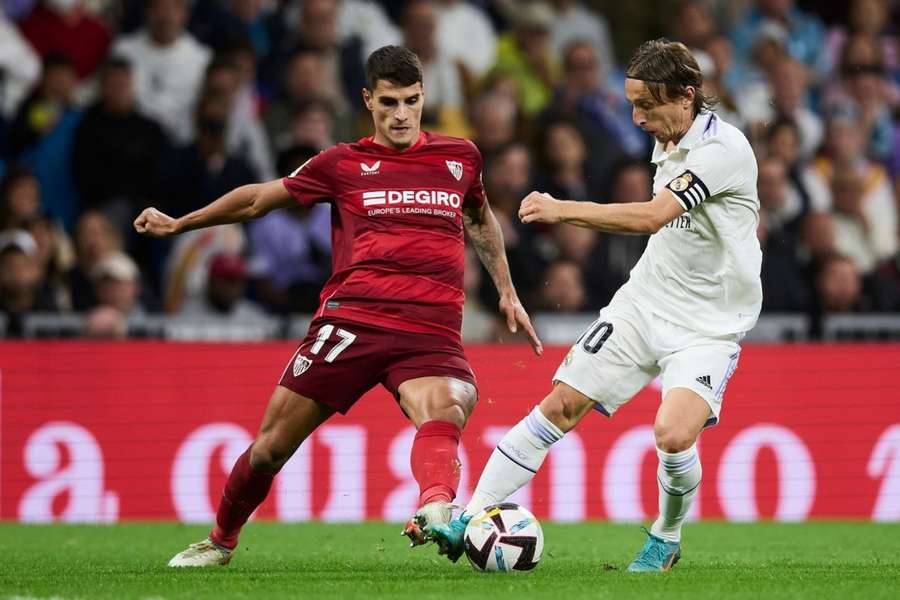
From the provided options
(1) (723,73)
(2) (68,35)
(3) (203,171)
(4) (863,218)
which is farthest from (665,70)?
(1) (723,73)

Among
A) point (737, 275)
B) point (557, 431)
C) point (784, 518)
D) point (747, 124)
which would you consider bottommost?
point (784, 518)

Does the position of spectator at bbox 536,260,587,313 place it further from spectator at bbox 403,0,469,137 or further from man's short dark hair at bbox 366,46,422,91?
man's short dark hair at bbox 366,46,422,91

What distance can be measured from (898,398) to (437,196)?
5.76 metres

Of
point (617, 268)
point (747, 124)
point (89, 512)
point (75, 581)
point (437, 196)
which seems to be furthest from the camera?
point (747, 124)

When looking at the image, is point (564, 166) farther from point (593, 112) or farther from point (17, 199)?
point (17, 199)

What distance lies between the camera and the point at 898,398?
39.0ft

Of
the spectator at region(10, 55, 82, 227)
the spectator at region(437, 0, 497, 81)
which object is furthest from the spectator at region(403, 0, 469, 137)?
the spectator at region(10, 55, 82, 227)

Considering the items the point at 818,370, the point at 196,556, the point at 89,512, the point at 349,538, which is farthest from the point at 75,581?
the point at 818,370

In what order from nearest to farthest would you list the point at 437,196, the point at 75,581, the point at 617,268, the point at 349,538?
the point at 75,581 < the point at 437,196 < the point at 349,538 < the point at 617,268

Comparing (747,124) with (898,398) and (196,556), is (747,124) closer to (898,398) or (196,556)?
(898,398)

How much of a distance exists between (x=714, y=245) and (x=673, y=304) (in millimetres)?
334

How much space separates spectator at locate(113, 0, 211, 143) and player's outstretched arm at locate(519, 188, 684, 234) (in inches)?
308

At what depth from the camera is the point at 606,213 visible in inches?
270

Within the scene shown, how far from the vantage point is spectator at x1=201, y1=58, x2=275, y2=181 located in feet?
45.4
